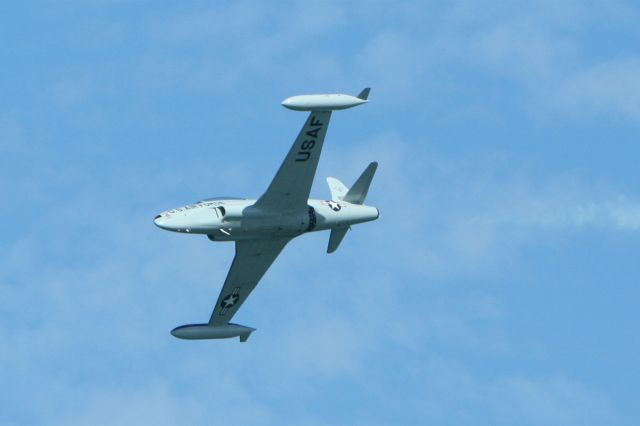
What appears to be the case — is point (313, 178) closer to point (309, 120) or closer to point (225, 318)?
point (309, 120)

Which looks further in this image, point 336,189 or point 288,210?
point 336,189

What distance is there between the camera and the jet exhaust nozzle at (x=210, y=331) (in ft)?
290

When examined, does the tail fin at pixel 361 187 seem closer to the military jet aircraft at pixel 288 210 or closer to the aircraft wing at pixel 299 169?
the military jet aircraft at pixel 288 210

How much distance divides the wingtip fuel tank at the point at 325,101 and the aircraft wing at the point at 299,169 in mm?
983

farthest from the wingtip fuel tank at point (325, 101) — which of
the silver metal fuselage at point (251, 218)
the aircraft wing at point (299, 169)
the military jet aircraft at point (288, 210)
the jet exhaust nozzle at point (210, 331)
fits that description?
the jet exhaust nozzle at point (210, 331)

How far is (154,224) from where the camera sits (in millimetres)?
78500

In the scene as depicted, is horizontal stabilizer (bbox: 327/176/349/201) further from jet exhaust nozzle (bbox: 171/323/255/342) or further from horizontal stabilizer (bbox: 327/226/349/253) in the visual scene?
jet exhaust nozzle (bbox: 171/323/255/342)

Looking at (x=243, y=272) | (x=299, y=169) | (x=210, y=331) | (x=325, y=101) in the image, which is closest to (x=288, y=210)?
(x=299, y=169)

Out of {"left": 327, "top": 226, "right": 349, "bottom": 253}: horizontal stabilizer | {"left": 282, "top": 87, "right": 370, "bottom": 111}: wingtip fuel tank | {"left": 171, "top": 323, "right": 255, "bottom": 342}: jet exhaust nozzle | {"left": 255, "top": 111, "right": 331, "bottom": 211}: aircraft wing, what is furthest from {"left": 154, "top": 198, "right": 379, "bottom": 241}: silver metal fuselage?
{"left": 171, "top": 323, "right": 255, "bottom": 342}: jet exhaust nozzle

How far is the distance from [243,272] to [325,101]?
14.1 meters

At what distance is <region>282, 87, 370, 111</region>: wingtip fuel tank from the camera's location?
7712 centimetres

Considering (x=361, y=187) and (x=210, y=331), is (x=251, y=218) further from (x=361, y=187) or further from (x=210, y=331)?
(x=210, y=331)

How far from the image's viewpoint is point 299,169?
80312 mm

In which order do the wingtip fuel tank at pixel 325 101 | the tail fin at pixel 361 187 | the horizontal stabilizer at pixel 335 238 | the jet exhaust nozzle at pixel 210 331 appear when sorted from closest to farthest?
the wingtip fuel tank at pixel 325 101 → the tail fin at pixel 361 187 → the horizontal stabilizer at pixel 335 238 → the jet exhaust nozzle at pixel 210 331
